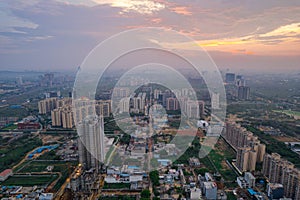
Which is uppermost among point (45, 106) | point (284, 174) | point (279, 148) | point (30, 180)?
point (45, 106)

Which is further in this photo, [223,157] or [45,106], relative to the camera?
[45,106]

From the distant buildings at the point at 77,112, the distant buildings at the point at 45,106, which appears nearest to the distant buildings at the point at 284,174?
the distant buildings at the point at 77,112

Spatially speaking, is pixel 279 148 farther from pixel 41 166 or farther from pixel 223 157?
pixel 41 166

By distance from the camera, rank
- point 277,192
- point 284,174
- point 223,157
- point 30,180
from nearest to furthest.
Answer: point 277,192, point 284,174, point 30,180, point 223,157

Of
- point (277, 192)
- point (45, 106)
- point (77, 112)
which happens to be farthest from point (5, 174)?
point (45, 106)

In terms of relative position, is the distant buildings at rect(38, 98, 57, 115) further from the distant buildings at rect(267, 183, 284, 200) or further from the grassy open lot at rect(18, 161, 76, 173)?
the distant buildings at rect(267, 183, 284, 200)

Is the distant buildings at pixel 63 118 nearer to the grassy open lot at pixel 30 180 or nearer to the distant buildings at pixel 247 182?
the grassy open lot at pixel 30 180

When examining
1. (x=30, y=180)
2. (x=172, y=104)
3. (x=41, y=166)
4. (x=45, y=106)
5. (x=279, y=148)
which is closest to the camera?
(x=30, y=180)
